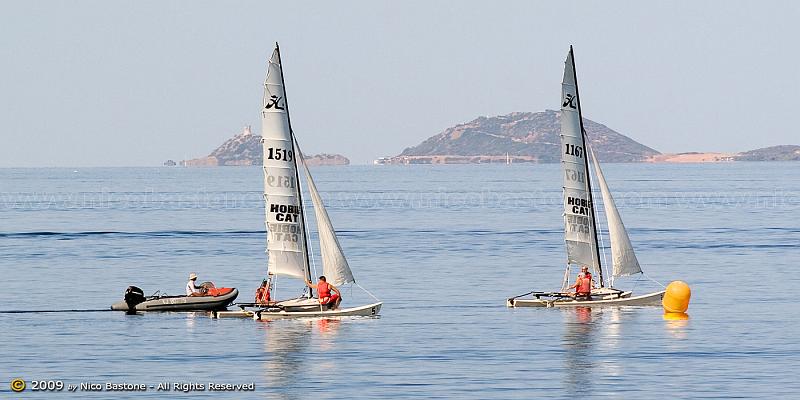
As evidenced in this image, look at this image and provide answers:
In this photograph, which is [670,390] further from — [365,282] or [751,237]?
[751,237]

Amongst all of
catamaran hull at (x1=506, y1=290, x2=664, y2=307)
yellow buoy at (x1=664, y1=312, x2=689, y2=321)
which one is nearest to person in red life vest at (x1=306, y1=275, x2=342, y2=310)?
catamaran hull at (x1=506, y1=290, x2=664, y2=307)

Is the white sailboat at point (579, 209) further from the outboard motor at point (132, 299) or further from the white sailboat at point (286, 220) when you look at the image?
the outboard motor at point (132, 299)

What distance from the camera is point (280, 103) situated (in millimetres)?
70875

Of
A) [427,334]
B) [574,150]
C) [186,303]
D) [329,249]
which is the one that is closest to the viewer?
[427,334]

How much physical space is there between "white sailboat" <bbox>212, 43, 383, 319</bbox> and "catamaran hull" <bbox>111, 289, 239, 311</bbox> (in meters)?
3.82

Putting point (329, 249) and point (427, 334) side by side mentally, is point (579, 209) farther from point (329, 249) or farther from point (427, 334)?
point (329, 249)

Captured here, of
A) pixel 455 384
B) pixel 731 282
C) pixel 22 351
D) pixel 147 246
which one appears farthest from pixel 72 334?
pixel 147 246

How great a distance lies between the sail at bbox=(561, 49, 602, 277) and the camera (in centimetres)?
7888

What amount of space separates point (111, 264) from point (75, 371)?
61.5m

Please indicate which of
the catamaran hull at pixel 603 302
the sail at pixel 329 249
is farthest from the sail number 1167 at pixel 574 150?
the sail at pixel 329 249

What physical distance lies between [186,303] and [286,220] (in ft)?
28.6

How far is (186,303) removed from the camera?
76562 mm

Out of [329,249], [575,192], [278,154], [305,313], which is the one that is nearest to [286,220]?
[329,249]

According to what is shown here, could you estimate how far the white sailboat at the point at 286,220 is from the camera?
230ft
